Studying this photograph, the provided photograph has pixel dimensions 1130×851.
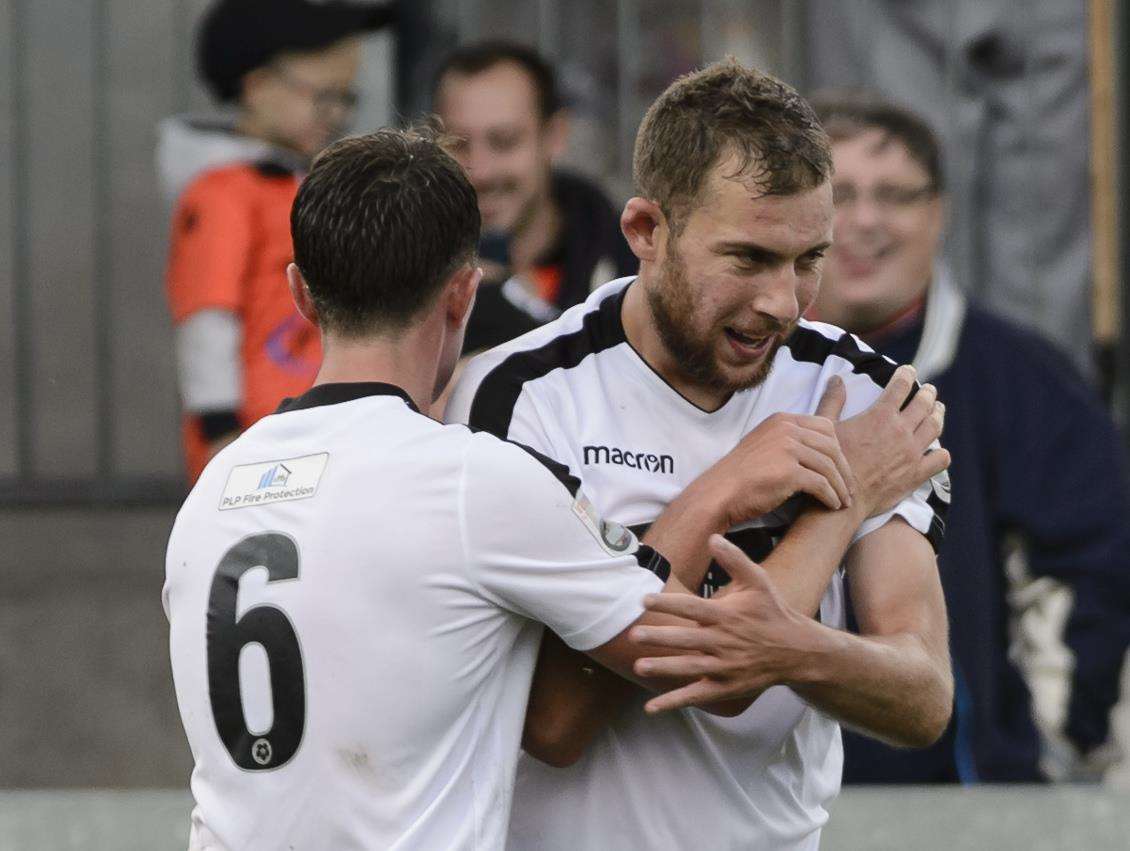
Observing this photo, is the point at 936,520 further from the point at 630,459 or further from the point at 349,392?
the point at 349,392

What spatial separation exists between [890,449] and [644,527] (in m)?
0.35

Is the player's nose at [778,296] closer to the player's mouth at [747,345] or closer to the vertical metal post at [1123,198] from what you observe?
the player's mouth at [747,345]

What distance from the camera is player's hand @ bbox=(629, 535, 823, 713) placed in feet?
7.82

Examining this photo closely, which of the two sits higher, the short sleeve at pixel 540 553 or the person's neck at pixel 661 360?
the person's neck at pixel 661 360

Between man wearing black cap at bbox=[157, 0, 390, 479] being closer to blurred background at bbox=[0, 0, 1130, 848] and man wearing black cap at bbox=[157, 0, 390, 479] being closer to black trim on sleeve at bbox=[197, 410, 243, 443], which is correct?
black trim on sleeve at bbox=[197, 410, 243, 443]

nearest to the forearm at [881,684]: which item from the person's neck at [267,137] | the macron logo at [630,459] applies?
the macron logo at [630,459]

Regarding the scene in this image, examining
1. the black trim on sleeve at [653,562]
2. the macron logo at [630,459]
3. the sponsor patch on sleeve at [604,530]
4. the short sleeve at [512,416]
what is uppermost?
the short sleeve at [512,416]

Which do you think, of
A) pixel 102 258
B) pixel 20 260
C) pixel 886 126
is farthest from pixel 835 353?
pixel 20 260

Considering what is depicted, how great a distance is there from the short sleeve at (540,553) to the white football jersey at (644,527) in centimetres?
21

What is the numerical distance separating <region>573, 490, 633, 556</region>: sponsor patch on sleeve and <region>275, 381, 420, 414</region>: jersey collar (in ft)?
0.79

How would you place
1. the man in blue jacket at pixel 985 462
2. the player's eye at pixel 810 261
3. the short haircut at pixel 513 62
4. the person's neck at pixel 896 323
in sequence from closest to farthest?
1. the player's eye at pixel 810 261
2. the man in blue jacket at pixel 985 462
3. the person's neck at pixel 896 323
4. the short haircut at pixel 513 62

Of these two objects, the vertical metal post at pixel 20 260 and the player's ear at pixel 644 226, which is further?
the vertical metal post at pixel 20 260

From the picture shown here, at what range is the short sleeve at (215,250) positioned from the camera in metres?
4.85

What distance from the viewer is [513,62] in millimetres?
4973
